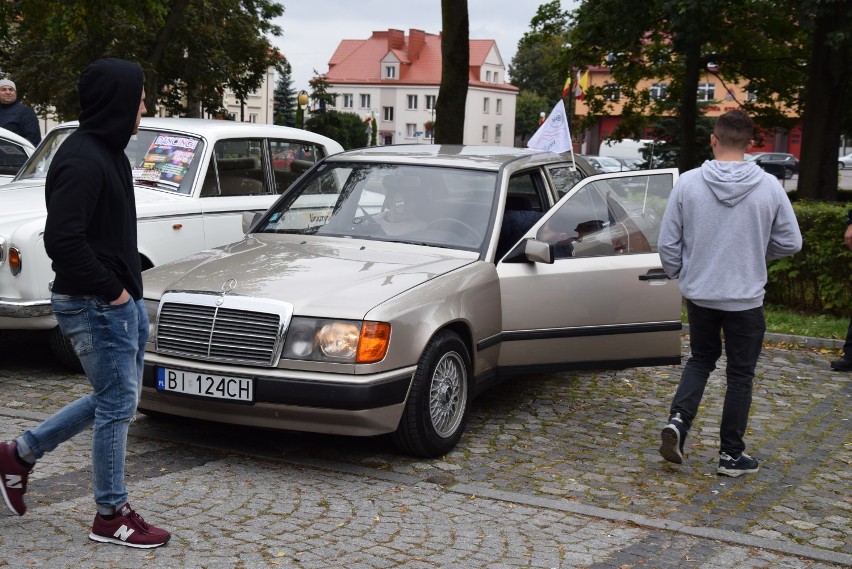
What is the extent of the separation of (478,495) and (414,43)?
12247cm

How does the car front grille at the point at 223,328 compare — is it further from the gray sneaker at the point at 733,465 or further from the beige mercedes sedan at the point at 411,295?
the gray sneaker at the point at 733,465

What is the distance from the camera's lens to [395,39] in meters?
125

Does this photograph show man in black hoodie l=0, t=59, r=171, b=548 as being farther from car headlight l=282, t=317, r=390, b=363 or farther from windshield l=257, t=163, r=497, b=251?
windshield l=257, t=163, r=497, b=251

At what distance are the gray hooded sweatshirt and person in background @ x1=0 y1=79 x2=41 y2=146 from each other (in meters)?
8.59

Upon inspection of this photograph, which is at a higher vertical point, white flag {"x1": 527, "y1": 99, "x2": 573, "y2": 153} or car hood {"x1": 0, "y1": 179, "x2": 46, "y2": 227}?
white flag {"x1": 527, "y1": 99, "x2": 573, "y2": 153}

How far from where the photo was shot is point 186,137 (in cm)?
935

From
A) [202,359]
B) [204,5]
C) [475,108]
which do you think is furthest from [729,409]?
[475,108]

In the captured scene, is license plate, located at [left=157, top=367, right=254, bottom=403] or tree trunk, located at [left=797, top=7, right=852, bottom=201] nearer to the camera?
license plate, located at [left=157, top=367, right=254, bottom=403]

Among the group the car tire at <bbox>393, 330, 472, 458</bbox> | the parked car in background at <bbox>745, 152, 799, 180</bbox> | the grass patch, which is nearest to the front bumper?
the car tire at <bbox>393, 330, 472, 458</bbox>

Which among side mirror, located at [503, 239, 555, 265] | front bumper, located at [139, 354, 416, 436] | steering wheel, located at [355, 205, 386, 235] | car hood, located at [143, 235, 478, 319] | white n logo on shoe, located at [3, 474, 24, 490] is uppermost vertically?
steering wheel, located at [355, 205, 386, 235]

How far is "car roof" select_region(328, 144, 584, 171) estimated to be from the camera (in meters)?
7.63

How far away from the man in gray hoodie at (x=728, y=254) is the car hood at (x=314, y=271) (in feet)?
4.39

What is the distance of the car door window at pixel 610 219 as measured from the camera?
24.2ft

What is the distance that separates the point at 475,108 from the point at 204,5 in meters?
91.6
